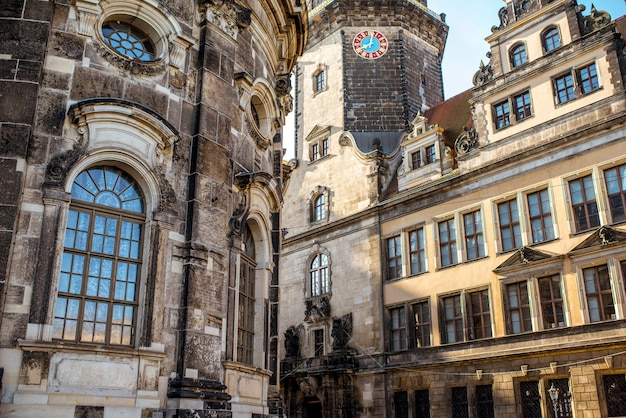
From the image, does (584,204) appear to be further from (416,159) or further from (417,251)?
(416,159)

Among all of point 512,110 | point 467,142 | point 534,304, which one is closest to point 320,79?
point 467,142

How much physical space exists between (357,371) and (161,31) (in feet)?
69.5

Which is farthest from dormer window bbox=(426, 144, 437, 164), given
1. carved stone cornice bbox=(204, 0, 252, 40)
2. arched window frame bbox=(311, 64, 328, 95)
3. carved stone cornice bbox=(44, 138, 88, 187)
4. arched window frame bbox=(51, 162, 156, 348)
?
carved stone cornice bbox=(44, 138, 88, 187)

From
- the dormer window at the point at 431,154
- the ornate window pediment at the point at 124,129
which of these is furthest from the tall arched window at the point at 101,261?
the dormer window at the point at 431,154

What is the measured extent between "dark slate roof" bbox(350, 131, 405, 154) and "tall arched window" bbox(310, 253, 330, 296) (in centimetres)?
657

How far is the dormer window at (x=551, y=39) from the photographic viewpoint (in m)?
25.7

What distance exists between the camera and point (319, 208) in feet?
116

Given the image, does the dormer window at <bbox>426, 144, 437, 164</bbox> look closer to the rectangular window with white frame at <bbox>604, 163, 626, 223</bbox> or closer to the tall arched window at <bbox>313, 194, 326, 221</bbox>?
the tall arched window at <bbox>313, 194, 326, 221</bbox>

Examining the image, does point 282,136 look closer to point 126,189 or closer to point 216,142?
point 216,142

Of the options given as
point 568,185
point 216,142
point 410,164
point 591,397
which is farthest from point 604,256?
point 216,142

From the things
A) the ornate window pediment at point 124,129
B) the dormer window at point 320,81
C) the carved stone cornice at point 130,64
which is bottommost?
the ornate window pediment at point 124,129

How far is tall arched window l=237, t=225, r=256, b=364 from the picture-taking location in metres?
13.6

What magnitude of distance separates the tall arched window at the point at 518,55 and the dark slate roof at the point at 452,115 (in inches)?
165

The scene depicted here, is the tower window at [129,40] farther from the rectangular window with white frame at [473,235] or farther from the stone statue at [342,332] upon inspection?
the stone statue at [342,332]
